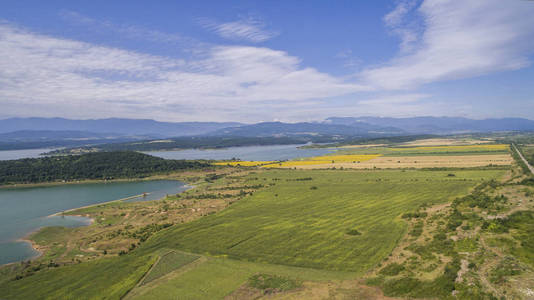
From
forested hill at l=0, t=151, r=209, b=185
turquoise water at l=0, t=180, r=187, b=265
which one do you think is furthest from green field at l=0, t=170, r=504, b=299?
forested hill at l=0, t=151, r=209, b=185

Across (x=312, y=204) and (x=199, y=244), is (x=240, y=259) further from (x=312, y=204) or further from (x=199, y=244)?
(x=312, y=204)

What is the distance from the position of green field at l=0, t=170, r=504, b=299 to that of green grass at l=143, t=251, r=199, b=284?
862 mm

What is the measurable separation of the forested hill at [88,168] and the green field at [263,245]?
53.5 m

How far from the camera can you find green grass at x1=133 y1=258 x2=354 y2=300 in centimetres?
2158

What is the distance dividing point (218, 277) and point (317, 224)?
1602cm

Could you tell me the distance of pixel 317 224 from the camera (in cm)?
3628

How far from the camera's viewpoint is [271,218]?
131 feet

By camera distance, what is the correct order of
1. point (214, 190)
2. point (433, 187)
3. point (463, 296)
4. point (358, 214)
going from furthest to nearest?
point (214, 190), point (433, 187), point (358, 214), point (463, 296)

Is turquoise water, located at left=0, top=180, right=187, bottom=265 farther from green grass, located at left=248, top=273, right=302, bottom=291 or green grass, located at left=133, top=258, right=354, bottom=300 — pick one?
green grass, located at left=248, top=273, right=302, bottom=291

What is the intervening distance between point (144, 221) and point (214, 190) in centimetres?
2402

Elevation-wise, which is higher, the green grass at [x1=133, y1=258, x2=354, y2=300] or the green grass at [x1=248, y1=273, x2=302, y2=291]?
the green grass at [x1=248, y1=273, x2=302, y2=291]

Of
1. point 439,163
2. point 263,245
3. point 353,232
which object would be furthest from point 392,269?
point 439,163

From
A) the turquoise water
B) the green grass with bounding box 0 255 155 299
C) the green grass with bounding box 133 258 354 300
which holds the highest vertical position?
the green grass with bounding box 133 258 354 300

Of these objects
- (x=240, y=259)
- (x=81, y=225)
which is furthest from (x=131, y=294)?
(x=81, y=225)
